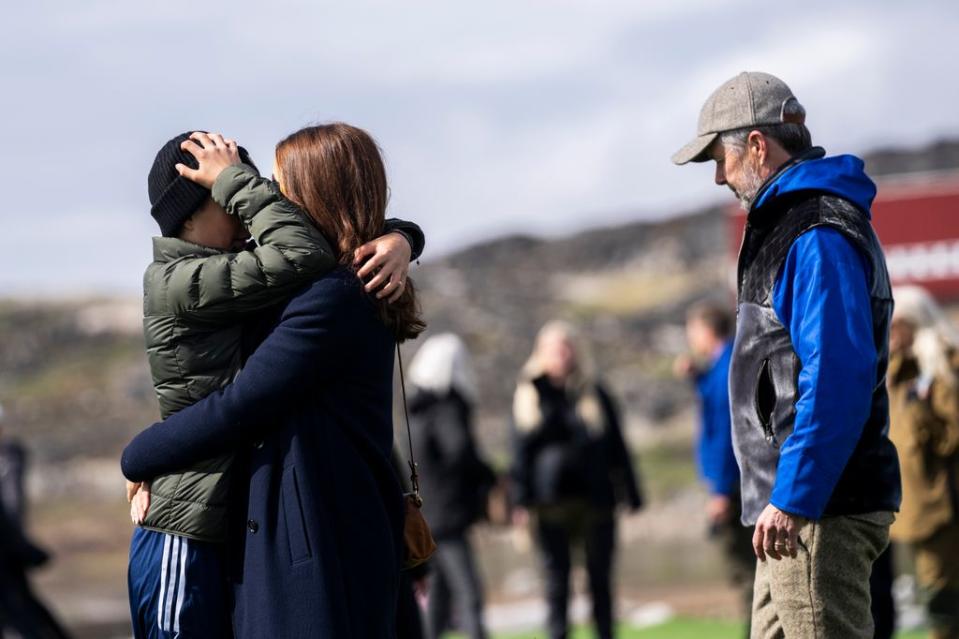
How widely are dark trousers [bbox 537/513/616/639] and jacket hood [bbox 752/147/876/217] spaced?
15.4 ft

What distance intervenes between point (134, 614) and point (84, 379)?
3933cm

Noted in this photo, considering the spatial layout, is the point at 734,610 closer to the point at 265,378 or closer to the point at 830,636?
the point at 830,636

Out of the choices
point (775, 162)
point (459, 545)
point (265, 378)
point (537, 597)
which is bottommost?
point (537, 597)

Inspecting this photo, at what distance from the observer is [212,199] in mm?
3500

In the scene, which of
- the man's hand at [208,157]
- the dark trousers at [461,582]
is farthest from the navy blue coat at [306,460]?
the dark trousers at [461,582]

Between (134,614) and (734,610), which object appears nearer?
(134,614)

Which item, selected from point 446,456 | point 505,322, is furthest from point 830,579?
point 505,322

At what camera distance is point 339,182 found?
11.5 feet

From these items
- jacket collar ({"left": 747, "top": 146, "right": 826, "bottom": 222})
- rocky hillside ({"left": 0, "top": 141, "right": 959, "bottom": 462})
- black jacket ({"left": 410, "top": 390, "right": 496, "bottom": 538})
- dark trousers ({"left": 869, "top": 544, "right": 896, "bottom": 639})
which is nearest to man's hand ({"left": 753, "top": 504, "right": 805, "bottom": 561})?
jacket collar ({"left": 747, "top": 146, "right": 826, "bottom": 222})

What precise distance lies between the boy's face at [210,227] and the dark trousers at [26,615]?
540 cm

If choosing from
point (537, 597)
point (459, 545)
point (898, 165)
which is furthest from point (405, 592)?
point (898, 165)

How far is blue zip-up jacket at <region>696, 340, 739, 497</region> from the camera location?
7.74 meters

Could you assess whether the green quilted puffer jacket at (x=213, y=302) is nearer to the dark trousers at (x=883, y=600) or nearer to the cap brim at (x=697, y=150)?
the cap brim at (x=697, y=150)

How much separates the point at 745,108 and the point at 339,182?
1.27 metres
